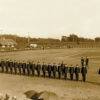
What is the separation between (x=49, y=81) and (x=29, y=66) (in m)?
3.10

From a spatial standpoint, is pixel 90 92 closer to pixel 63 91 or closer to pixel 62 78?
pixel 63 91

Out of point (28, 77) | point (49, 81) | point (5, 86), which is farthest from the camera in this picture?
point (28, 77)

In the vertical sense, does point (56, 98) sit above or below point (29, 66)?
below

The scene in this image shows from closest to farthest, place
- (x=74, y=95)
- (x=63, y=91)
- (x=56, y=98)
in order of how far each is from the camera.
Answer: (x=56, y=98), (x=74, y=95), (x=63, y=91)

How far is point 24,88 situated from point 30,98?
8.25 feet

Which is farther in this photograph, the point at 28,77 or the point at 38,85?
the point at 28,77

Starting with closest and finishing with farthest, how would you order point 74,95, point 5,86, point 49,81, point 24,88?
point 74,95 → point 24,88 → point 5,86 → point 49,81

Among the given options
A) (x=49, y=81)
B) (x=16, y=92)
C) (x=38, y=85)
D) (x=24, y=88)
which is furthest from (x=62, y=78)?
(x=16, y=92)

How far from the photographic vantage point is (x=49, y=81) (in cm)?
1466

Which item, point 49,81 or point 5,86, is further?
point 49,81

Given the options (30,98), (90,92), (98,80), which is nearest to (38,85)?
(30,98)

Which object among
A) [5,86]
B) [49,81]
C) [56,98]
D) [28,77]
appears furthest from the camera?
[28,77]

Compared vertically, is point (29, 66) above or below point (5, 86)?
above

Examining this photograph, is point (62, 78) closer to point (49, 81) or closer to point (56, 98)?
point (49, 81)
